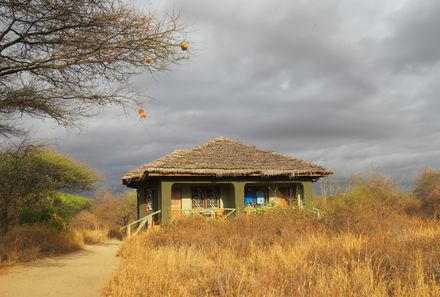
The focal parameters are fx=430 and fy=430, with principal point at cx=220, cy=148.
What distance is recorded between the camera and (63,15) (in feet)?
22.5

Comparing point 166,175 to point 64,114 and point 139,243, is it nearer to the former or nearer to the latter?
point 139,243

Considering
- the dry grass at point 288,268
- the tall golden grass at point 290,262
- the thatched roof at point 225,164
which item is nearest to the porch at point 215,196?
the thatched roof at point 225,164

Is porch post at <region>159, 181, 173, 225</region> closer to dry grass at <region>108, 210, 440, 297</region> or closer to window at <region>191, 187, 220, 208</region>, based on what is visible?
window at <region>191, 187, 220, 208</region>

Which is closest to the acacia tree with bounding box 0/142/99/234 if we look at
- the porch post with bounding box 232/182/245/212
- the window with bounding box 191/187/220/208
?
the window with bounding box 191/187/220/208

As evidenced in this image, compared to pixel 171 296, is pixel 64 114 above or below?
above

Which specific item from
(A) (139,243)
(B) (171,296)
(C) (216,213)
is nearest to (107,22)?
(B) (171,296)

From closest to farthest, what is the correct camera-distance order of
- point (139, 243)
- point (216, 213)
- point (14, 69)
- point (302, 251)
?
1. point (14, 69)
2. point (302, 251)
3. point (139, 243)
4. point (216, 213)

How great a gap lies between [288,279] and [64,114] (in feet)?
17.9

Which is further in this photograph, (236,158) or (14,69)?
(236,158)

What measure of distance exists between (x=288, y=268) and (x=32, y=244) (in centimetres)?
884

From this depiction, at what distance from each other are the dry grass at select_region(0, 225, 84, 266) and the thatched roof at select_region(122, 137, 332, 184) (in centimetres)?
458

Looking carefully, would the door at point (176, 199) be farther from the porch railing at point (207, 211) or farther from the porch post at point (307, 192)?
the porch post at point (307, 192)

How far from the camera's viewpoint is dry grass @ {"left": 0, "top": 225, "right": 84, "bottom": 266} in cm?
1083

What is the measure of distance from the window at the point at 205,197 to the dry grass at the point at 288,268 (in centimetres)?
898
